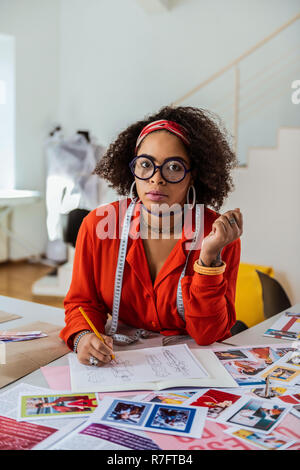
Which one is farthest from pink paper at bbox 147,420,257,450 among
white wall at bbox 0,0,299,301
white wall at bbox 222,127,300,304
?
white wall at bbox 0,0,299,301

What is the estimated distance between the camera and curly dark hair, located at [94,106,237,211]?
1586mm

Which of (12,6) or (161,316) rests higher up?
(12,6)

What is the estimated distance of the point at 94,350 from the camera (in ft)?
4.08

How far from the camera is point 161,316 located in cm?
152

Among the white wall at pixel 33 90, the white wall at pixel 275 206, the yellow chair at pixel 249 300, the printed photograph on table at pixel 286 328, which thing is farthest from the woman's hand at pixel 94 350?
the white wall at pixel 33 90

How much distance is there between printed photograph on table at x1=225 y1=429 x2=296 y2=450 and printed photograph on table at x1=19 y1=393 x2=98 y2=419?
0.96 feet

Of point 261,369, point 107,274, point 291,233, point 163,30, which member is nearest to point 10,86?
point 163,30

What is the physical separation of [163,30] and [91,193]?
2.19 m

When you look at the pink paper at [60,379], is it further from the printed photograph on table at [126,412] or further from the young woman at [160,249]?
the young woman at [160,249]

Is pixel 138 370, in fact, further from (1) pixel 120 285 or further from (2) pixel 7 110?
(2) pixel 7 110

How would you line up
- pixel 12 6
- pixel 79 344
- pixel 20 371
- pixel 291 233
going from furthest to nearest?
pixel 12 6 < pixel 291 233 < pixel 79 344 < pixel 20 371

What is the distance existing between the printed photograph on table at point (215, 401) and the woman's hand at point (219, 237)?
0.38m

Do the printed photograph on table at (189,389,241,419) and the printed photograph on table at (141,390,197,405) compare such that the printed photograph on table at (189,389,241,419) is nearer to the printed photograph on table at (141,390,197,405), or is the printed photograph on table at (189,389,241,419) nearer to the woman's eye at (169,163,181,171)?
the printed photograph on table at (141,390,197,405)
